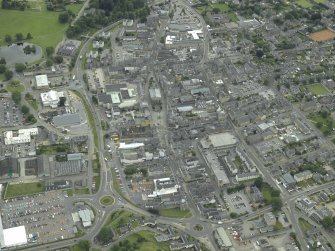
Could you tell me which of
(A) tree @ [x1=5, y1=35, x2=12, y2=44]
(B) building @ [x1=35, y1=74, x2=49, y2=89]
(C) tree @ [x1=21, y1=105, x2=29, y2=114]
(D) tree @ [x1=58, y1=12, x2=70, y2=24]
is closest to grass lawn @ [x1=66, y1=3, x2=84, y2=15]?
(D) tree @ [x1=58, y1=12, x2=70, y2=24]

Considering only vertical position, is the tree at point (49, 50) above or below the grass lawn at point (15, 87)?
above

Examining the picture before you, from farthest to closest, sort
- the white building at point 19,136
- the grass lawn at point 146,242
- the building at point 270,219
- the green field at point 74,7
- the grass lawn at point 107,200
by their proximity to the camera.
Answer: the green field at point 74,7 < the white building at point 19,136 < the grass lawn at point 107,200 < the building at point 270,219 < the grass lawn at point 146,242

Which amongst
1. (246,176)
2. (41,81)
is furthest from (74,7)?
(246,176)

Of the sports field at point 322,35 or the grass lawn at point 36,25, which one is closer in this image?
the grass lawn at point 36,25

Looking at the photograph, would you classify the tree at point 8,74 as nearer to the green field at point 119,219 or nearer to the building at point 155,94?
the building at point 155,94

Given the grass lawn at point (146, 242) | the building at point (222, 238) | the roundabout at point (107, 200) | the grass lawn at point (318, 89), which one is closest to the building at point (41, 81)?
the roundabout at point (107, 200)

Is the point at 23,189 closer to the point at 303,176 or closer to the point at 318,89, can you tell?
the point at 303,176

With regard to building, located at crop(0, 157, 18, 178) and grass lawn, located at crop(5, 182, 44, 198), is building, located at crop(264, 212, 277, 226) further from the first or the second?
building, located at crop(0, 157, 18, 178)
